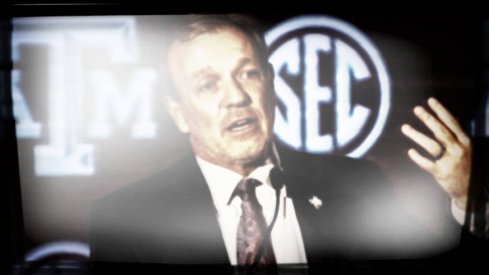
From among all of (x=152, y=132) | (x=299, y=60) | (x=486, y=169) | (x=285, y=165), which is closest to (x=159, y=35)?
(x=152, y=132)

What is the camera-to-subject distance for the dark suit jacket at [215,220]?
6.82ft

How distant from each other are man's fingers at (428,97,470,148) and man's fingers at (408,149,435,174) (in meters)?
0.17

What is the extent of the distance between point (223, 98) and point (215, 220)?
0.49m

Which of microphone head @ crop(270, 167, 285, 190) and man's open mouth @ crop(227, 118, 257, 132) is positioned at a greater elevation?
man's open mouth @ crop(227, 118, 257, 132)

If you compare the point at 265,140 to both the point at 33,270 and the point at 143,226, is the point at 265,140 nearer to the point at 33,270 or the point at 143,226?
the point at 143,226

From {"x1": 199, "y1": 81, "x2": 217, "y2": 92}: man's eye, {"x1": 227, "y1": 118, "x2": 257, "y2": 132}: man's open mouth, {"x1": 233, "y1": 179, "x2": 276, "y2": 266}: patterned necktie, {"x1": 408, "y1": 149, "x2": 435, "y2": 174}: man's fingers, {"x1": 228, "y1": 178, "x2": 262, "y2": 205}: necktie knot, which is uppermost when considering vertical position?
{"x1": 199, "y1": 81, "x2": 217, "y2": 92}: man's eye

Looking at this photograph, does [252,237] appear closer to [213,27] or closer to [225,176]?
[225,176]

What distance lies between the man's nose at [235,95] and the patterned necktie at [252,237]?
382 mm

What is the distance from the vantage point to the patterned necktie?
2.08 meters

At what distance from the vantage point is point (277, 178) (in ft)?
6.98

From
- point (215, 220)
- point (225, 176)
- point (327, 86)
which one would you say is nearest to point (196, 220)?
point (215, 220)

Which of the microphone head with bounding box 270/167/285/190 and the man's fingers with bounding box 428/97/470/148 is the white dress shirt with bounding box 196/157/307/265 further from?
the man's fingers with bounding box 428/97/470/148

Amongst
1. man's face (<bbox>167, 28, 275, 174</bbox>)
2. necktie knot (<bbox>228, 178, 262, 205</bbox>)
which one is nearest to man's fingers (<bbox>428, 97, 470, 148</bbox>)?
man's face (<bbox>167, 28, 275, 174</bbox>)

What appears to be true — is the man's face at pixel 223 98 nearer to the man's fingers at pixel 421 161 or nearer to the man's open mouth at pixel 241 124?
the man's open mouth at pixel 241 124
